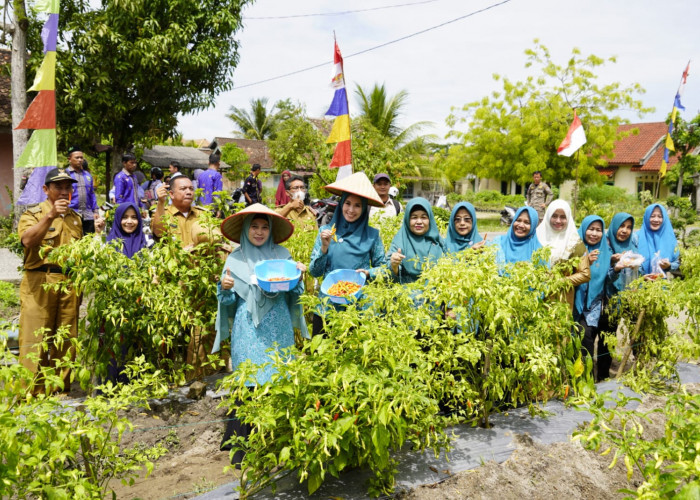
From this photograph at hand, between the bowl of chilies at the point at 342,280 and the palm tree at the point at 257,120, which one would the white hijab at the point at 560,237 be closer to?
the bowl of chilies at the point at 342,280

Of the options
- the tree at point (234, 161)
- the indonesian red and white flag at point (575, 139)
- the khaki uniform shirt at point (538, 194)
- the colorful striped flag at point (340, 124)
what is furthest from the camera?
the tree at point (234, 161)

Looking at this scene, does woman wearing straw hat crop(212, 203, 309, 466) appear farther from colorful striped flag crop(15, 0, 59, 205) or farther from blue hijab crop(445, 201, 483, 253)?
colorful striped flag crop(15, 0, 59, 205)

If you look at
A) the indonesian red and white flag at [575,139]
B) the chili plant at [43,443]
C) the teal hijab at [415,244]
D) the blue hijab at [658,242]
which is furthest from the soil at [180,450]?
the indonesian red and white flag at [575,139]

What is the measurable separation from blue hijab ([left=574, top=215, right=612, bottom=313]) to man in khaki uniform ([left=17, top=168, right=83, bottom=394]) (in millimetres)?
3834

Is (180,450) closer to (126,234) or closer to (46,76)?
(126,234)

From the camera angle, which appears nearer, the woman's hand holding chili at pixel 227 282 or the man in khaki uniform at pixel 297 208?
the woman's hand holding chili at pixel 227 282

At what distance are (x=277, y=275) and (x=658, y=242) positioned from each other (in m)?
3.66

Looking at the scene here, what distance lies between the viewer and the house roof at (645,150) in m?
29.6

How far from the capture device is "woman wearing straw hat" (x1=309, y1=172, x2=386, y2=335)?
11.7ft

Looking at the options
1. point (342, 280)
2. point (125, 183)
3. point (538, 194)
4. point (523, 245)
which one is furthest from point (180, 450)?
point (538, 194)

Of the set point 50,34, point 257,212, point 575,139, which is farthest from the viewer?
point 575,139

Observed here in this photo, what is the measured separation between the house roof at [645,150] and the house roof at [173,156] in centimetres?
2225

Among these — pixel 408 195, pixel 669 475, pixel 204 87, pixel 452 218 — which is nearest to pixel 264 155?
pixel 408 195

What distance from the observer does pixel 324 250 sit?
3.50 meters
